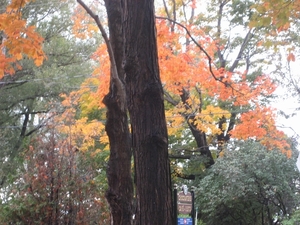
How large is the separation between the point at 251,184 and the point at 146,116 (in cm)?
972

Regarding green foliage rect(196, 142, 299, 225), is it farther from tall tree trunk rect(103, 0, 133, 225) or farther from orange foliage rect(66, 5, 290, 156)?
tall tree trunk rect(103, 0, 133, 225)

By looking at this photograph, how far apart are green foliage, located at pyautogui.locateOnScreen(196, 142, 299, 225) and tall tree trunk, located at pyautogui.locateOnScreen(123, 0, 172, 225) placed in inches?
371

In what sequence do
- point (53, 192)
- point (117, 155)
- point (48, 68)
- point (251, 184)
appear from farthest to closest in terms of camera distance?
point (48, 68) → point (251, 184) → point (53, 192) → point (117, 155)

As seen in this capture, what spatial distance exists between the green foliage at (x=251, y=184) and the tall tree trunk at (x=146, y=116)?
9.42 m

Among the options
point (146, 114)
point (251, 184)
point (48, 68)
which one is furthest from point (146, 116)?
point (48, 68)

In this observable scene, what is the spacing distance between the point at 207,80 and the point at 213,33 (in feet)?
14.1

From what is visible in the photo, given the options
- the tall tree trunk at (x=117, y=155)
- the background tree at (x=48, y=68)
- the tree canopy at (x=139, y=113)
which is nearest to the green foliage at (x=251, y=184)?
the tree canopy at (x=139, y=113)

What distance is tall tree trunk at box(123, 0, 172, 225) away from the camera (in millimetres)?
2859

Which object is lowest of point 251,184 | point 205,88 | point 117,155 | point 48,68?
point 117,155

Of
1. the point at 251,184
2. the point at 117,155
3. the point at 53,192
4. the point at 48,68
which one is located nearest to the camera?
the point at 117,155

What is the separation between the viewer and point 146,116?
9.84 feet

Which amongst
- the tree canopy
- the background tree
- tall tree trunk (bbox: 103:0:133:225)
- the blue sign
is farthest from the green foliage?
tall tree trunk (bbox: 103:0:133:225)

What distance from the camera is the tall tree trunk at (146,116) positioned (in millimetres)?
2859

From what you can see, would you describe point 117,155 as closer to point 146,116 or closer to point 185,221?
point 146,116
